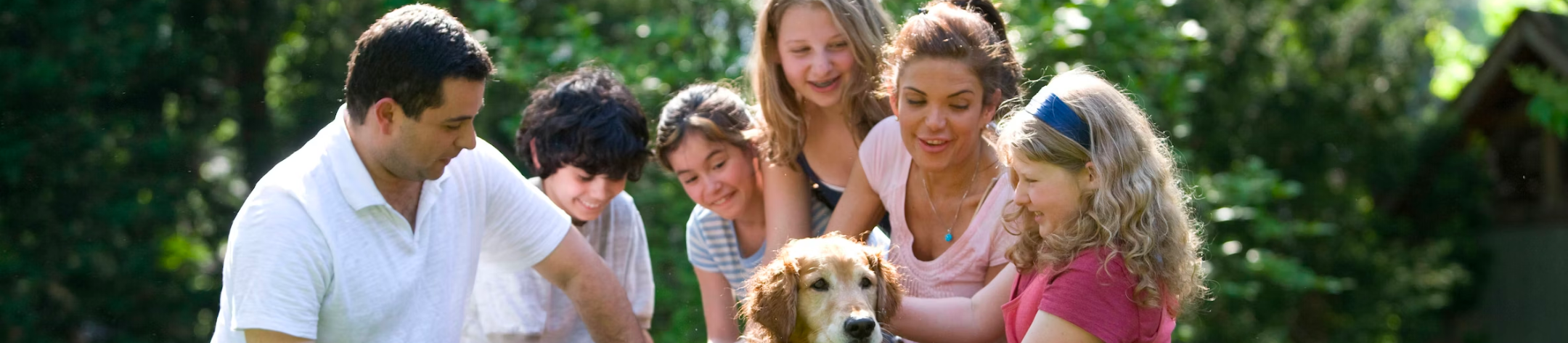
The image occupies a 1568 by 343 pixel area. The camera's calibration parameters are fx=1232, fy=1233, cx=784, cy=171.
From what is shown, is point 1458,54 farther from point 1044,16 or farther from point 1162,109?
point 1044,16

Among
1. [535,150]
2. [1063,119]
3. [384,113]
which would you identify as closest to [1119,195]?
[1063,119]

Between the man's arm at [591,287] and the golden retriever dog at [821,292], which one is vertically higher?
the golden retriever dog at [821,292]

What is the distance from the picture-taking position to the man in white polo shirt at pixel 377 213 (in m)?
3.30

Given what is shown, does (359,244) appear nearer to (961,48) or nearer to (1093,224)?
(961,48)

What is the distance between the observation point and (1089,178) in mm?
3061

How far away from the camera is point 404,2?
9602 millimetres

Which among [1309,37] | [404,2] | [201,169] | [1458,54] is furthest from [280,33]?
[1458,54]

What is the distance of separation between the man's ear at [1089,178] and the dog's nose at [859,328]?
2.10 ft

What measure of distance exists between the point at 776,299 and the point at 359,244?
3.96 feet

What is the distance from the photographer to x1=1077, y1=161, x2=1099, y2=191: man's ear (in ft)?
9.95

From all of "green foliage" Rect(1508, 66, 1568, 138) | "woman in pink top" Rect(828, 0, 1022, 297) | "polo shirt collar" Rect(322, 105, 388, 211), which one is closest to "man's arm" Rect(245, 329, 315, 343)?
"polo shirt collar" Rect(322, 105, 388, 211)

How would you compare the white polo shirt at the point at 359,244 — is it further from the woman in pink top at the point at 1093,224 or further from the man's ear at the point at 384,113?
the woman in pink top at the point at 1093,224

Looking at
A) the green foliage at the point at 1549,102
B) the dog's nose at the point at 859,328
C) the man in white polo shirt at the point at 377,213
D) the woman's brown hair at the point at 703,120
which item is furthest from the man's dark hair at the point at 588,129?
the green foliage at the point at 1549,102

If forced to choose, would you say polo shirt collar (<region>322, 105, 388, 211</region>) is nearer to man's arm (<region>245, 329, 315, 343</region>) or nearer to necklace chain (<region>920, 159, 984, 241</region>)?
man's arm (<region>245, 329, 315, 343</region>)
